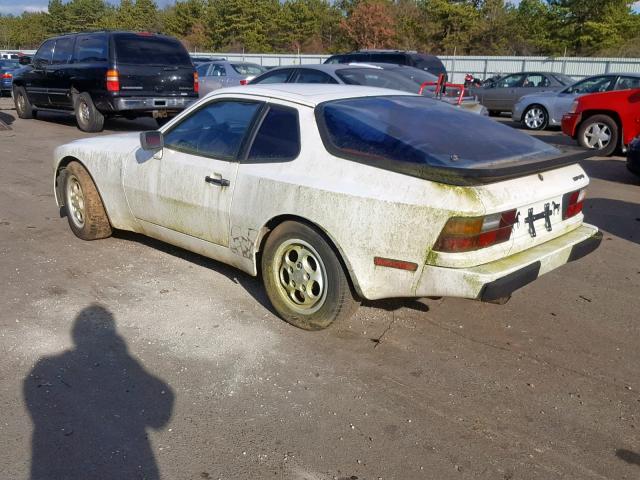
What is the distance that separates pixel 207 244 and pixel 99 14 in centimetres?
8800

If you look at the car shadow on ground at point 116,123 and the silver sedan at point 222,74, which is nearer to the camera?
the car shadow on ground at point 116,123

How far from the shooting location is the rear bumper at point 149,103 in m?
12.3

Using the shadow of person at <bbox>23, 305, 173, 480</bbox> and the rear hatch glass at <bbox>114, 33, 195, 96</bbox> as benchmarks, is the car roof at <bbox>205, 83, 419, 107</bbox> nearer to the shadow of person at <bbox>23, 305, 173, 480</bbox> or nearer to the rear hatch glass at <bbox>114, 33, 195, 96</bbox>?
the shadow of person at <bbox>23, 305, 173, 480</bbox>

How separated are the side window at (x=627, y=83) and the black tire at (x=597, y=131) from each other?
238 cm

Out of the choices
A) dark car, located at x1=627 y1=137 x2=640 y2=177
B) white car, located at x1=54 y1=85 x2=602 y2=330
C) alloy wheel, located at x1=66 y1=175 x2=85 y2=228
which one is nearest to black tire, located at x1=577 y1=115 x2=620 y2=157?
dark car, located at x1=627 y1=137 x2=640 y2=177

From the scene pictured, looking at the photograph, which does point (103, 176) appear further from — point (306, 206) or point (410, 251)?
point (410, 251)

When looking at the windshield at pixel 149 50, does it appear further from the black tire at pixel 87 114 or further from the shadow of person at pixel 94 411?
the shadow of person at pixel 94 411

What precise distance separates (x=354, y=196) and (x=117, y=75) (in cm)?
1002

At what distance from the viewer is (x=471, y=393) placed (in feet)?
10.9

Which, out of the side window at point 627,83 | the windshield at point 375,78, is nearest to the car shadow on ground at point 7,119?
the windshield at point 375,78

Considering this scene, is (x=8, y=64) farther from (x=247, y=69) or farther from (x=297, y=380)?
(x=297, y=380)

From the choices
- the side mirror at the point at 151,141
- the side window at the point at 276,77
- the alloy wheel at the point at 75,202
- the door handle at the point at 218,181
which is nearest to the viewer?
the door handle at the point at 218,181

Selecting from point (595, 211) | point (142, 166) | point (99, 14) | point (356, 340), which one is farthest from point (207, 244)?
point (99, 14)

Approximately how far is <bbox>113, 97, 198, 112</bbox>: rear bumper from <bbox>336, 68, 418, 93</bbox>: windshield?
4.32 m
